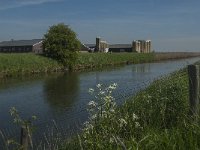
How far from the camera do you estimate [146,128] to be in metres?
7.94

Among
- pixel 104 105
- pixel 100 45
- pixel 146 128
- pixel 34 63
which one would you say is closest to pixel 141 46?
pixel 100 45

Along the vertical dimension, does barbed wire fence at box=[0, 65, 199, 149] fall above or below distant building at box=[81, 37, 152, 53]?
below

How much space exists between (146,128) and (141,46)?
148m

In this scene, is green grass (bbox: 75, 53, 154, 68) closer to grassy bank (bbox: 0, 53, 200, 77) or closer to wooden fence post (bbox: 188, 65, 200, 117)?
grassy bank (bbox: 0, 53, 200, 77)

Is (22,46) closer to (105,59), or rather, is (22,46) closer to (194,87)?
(105,59)

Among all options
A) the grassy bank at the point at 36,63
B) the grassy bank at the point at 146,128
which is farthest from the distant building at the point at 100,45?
the grassy bank at the point at 146,128

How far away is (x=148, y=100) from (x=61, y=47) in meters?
57.6

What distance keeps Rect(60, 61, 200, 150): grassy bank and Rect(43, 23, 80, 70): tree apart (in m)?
55.8

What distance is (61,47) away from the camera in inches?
2653

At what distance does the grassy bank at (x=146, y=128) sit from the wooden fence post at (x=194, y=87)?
181mm

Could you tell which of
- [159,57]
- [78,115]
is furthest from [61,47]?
[159,57]

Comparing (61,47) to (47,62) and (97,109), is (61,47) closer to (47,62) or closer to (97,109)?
(47,62)

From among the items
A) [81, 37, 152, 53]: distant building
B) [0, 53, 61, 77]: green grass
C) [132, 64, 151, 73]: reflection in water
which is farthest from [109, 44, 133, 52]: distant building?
[0, 53, 61, 77]: green grass

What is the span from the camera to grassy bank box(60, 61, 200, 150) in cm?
613
